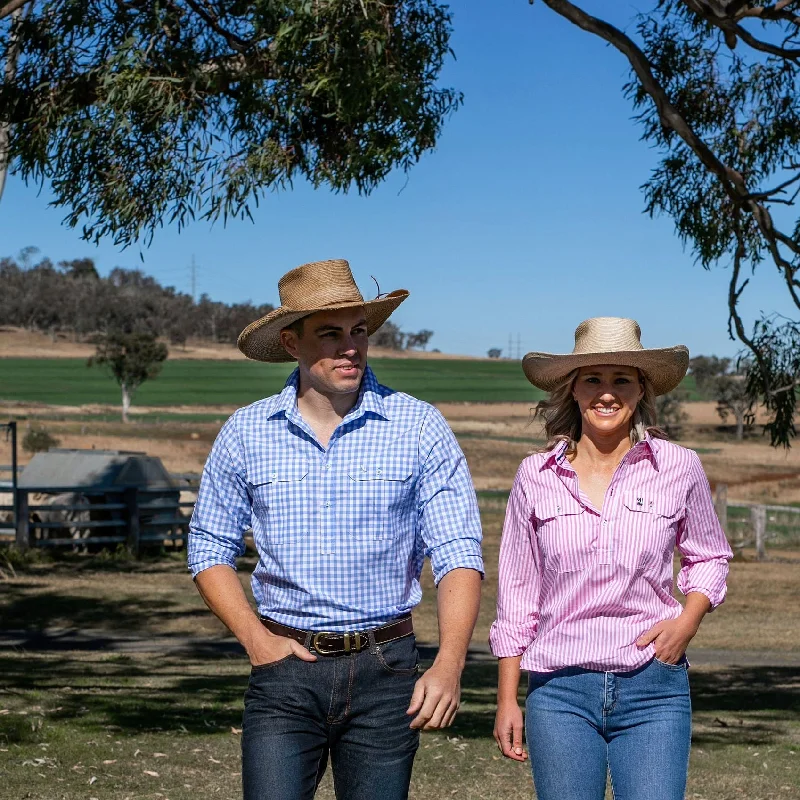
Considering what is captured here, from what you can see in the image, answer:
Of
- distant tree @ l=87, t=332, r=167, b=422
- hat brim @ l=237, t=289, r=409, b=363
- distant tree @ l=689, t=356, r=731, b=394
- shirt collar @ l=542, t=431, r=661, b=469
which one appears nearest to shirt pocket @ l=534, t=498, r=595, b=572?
shirt collar @ l=542, t=431, r=661, b=469

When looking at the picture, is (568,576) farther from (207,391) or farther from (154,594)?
(207,391)

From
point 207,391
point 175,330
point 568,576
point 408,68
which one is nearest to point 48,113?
point 408,68

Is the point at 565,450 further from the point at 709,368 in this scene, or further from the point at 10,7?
the point at 709,368

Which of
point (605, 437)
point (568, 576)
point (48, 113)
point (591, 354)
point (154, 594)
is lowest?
point (154, 594)

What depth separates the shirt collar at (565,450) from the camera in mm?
3459

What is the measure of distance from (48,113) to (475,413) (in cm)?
8026

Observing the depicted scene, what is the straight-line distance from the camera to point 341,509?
10.7ft

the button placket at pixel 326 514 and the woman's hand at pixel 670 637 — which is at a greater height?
the button placket at pixel 326 514

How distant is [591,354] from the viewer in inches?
141

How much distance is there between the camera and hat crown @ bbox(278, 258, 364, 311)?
11.3 feet

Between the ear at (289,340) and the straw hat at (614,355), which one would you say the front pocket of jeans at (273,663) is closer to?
the ear at (289,340)

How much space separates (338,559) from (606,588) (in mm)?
664

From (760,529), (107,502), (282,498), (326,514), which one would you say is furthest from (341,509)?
(760,529)

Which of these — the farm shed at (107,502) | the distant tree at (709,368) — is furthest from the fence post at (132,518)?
the distant tree at (709,368)
